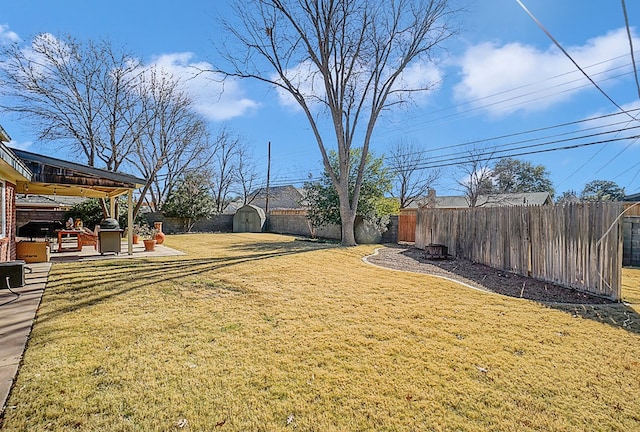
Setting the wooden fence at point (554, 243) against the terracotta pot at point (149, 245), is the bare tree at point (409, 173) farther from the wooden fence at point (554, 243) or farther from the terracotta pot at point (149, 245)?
the terracotta pot at point (149, 245)

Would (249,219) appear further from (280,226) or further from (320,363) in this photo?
(320,363)

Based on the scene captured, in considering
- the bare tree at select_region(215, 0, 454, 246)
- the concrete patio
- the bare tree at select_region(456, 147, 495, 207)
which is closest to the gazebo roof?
the concrete patio

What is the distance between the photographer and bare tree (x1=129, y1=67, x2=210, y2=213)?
699 inches

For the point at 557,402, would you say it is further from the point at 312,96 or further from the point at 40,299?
the point at 312,96

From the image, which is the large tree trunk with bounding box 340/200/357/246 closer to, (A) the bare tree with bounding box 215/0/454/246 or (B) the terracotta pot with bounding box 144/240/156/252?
(A) the bare tree with bounding box 215/0/454/246

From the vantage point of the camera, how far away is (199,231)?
72.4ft

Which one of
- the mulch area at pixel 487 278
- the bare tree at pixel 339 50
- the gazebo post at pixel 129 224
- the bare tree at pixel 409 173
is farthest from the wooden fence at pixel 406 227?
the bare tree at pixel 409 173

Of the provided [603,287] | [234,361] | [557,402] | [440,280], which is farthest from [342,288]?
[603,287]

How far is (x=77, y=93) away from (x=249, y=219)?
11.7m

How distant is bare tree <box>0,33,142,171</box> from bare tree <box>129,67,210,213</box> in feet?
2.86

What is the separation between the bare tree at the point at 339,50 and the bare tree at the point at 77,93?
6846 mm

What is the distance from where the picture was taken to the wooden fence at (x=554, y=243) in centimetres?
523

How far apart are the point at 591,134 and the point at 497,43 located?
804 cm

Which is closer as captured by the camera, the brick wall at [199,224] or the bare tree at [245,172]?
the brick wall at [199,224]
